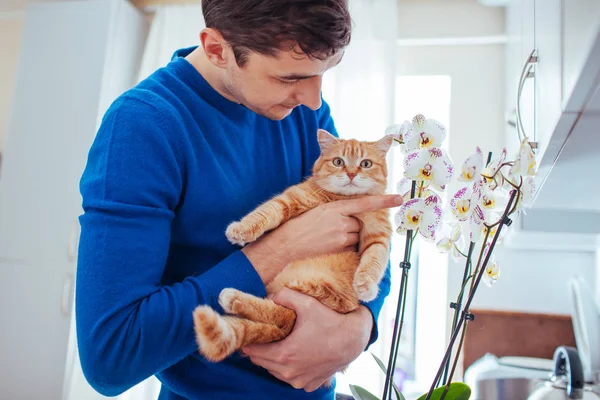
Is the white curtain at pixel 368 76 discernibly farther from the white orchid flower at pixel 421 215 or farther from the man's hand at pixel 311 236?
the white orchid flower at pixel 421 215

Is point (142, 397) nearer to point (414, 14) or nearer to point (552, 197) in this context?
point (552, 197)

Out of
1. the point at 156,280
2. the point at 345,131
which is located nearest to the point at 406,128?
the point at 156,280

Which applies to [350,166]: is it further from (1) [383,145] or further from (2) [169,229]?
(2) [169,229]

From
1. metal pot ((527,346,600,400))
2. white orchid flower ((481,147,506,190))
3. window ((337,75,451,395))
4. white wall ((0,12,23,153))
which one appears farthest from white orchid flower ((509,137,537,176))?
white wall ((0,12,23,153))

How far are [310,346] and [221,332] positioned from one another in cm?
14

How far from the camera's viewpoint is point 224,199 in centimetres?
82

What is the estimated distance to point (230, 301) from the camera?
2.27 feet

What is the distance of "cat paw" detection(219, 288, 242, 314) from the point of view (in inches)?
27.1

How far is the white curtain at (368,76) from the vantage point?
7.70 feet

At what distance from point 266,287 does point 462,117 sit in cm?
194

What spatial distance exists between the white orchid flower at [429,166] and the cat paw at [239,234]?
0.95ft

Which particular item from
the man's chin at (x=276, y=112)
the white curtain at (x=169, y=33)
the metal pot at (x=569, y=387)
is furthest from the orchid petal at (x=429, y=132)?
the white curtain at (x=169, y=33)

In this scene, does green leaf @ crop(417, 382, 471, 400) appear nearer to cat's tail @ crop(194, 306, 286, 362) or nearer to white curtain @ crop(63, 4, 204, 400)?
cat's tail @ crop(194, 306, 286, 362)

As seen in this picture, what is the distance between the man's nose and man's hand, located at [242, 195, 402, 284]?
198mm
